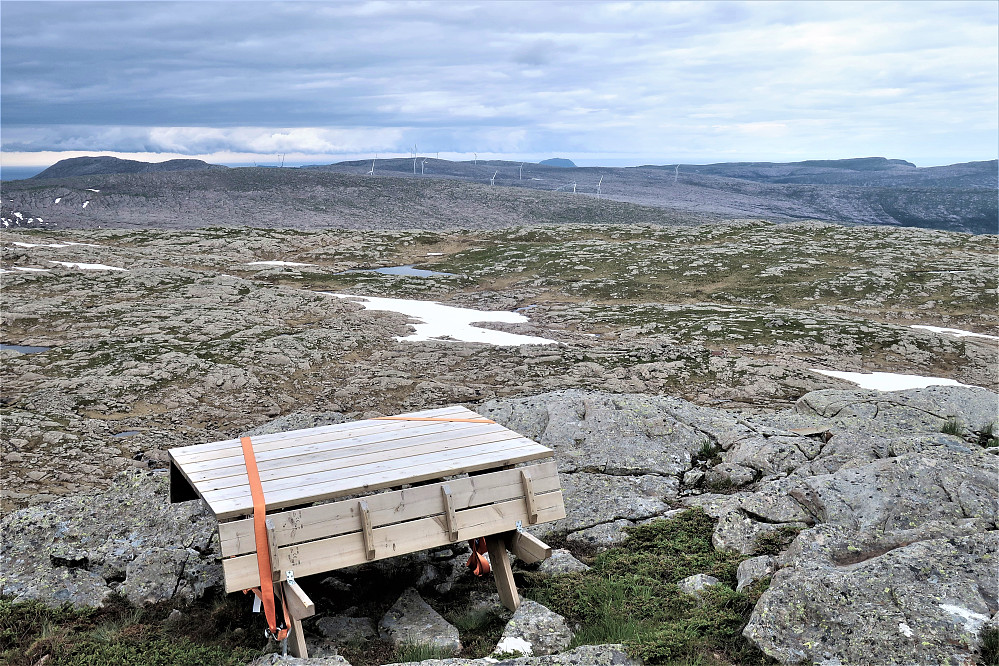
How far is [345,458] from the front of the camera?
10.1 m

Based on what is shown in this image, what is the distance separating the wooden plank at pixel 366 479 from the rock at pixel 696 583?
103 inches

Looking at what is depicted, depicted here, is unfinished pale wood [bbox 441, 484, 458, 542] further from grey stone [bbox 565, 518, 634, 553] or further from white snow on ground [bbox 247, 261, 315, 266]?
white snow on ground [bbox 247, 261, 315, 266]

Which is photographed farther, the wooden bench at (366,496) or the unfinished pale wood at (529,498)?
the unfinished pale wood at (529,498)

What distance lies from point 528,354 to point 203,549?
21544mm

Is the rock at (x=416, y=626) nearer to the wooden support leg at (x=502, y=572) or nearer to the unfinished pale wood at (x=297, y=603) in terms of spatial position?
the wooden support leg at (x=502, y=572)

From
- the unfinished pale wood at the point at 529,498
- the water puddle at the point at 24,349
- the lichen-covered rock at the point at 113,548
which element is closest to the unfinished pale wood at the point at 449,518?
the unfinished pale wood at the point at 529,498

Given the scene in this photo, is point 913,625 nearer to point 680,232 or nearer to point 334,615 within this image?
point 334,615

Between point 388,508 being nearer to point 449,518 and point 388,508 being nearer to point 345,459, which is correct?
point 449,518

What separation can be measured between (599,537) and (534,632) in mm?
3110

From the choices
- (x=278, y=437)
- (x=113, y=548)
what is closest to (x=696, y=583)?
(x=278, y=437)

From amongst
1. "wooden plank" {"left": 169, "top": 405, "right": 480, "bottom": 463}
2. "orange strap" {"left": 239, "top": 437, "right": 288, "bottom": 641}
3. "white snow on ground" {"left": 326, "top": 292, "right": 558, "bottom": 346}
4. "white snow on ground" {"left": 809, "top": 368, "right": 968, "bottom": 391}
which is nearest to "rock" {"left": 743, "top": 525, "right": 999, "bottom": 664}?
"orange strap" {"left": 239, "top": 437, "right": 288, "bottom": 641}

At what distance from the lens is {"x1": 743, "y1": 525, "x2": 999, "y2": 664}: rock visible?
7.27 meters

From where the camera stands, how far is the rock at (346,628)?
9.09 m

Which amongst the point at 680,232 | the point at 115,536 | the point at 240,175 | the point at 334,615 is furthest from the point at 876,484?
the point at 240,175
